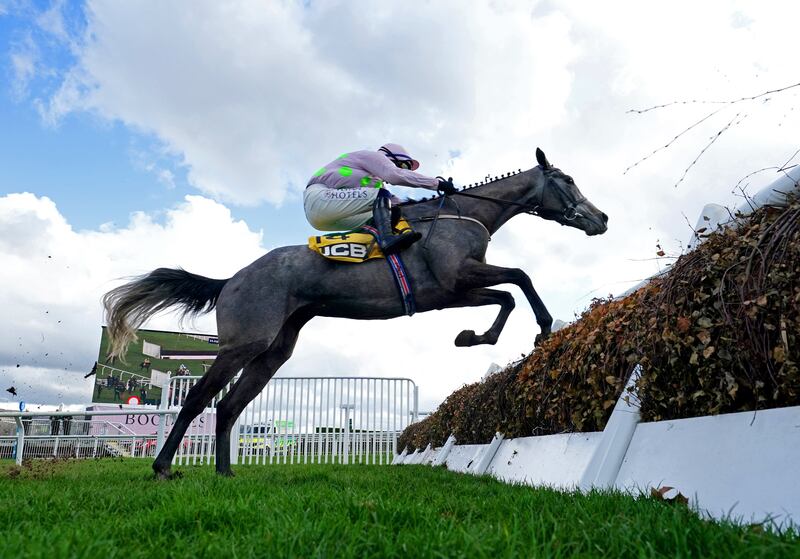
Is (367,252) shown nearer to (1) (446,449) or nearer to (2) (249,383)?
(2) (249,383)

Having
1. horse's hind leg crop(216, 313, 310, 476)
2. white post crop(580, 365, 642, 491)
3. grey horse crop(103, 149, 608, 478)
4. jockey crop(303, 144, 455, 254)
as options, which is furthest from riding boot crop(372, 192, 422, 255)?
white post crop(580, 365, 642, 491)

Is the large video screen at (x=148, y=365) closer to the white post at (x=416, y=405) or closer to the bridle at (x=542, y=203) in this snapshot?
the white post at (x=416, y=405)

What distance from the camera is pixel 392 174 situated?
493 cm

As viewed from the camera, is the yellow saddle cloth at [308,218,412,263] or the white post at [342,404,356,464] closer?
the yellow saddle cloth at [308,218,412,263]

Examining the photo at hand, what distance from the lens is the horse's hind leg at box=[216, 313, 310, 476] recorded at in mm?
5162

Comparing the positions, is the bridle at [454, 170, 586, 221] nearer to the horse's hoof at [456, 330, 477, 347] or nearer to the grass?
the horse's hoof at [456, 330, 477, 347]

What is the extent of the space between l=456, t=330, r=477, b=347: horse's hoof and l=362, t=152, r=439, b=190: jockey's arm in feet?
4.03

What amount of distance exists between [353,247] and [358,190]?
1.70ft

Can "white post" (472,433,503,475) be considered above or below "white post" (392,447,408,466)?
above

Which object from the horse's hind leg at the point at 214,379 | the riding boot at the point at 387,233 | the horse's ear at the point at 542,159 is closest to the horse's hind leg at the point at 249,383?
the horse's hind leg at the point at 214,379

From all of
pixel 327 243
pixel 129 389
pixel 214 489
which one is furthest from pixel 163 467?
pixel 129 389

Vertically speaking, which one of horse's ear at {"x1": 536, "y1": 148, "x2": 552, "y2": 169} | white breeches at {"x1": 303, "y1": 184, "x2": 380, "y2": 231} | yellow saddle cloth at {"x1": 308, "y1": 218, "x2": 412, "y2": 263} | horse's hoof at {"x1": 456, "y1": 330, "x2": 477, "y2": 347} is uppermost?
horse's ear at {"x1": 536, "y1": 148, "x2": 552, "y2": 169}

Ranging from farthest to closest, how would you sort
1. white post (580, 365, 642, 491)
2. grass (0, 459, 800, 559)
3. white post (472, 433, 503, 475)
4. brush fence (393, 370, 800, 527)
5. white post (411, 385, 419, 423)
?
1. white post (411, 385, 419, 423)
2. white post (472, 433, 503, 475)
3. white post (580, 365, 642, 491)
4. brush fence (393, 370, 800, 527)
5. grass (0, 459, 800, 559)

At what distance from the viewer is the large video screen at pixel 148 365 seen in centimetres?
3747
